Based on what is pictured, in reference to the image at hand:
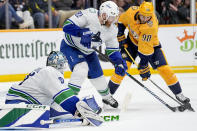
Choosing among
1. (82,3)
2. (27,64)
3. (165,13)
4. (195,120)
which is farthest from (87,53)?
(165,13)

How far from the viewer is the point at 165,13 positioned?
29.0 ft

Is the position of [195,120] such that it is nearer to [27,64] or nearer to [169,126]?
[169,126]

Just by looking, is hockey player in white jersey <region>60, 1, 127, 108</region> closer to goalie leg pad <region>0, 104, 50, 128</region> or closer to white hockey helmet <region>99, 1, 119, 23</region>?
white hockey helmet <region>99, 1, 119, 23</region>

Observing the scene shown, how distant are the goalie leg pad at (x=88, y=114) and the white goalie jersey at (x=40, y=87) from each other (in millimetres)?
171

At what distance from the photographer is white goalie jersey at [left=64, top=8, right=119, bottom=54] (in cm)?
479

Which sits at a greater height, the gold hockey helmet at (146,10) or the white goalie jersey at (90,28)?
the gold hockey helmet at (146,10)

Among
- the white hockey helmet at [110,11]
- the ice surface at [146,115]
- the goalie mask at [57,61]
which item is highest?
the white hockey helmet at [110,11]

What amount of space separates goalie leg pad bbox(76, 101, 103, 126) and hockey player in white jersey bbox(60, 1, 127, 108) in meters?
1.02

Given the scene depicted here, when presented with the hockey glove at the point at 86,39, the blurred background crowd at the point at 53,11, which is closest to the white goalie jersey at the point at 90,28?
the hockey glove at the point at 86,39

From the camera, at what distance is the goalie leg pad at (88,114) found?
3525mm

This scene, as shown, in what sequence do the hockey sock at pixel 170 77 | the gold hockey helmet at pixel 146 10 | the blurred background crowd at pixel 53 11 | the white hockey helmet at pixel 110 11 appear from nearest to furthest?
the white hockey helmet at pixel 110 11 → the gold hockey helmet at pixel 146 10 → the hockey sock at pixel 170 77 → the blurred background crowd at pixel 53 11

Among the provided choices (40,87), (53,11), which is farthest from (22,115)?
(53,11)

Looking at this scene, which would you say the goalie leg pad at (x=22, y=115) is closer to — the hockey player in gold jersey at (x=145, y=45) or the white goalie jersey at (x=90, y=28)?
the white goalie jersey at (x=90, y=28)

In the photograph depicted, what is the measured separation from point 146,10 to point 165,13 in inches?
155
